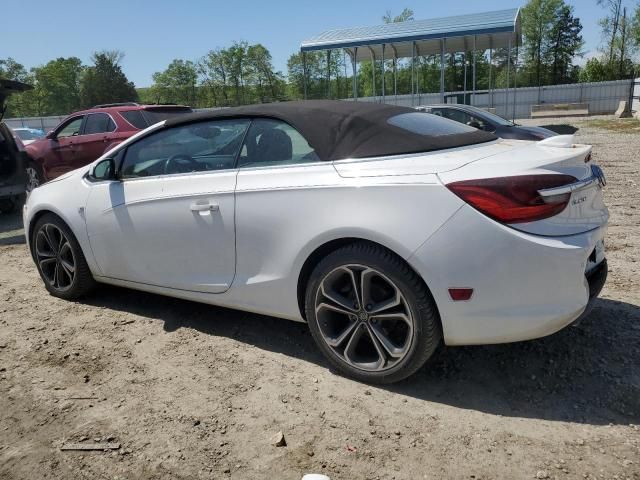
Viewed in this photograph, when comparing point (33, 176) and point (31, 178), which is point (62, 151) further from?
point (31, 178)

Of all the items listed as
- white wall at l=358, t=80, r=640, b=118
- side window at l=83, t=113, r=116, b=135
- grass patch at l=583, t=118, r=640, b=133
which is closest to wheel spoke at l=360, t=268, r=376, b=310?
side window at l=83, t=113, r=116, b=135

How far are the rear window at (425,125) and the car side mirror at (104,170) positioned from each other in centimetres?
211

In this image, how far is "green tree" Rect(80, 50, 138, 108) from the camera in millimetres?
64812

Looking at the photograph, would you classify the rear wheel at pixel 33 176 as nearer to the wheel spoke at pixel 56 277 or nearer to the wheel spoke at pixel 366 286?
the wheel spoke at pixel 56 277

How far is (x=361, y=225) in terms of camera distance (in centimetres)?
256

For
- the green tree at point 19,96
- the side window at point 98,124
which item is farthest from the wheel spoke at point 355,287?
the green tree at point 19,96

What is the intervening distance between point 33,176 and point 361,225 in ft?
28.4

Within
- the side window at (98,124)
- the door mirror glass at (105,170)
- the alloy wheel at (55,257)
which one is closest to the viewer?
the door mirror glass at (105,170)

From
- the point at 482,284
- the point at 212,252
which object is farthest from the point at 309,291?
the point at 482,284

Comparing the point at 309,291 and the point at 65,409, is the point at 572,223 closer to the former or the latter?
the point at 309,291

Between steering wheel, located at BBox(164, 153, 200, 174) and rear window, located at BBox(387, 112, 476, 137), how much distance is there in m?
1.35

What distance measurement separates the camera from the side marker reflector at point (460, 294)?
2.39m

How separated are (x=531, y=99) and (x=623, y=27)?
84.6 feet

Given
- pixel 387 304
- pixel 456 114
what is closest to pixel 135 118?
pixel 456 114
